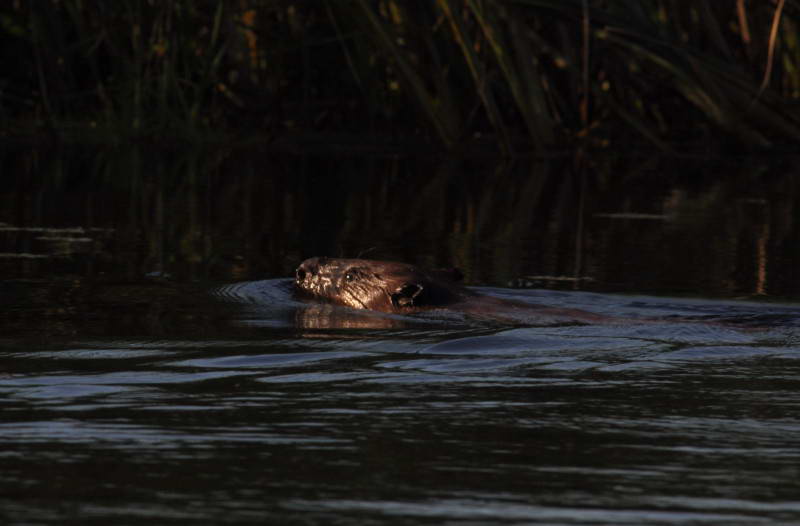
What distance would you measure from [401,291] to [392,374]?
1961 millimetres

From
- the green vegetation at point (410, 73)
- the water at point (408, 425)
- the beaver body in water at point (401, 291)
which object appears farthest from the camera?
the green vegetation at point (410, 73)

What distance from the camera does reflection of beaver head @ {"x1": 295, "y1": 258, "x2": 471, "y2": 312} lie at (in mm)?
6961

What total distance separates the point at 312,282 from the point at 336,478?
3.88 m

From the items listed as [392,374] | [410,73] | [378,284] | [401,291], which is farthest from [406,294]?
[410,73]

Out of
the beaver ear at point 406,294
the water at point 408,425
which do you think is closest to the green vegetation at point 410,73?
the beaver ear at point 406,294

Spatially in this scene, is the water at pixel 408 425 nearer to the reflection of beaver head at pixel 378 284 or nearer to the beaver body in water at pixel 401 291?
the beaver body in water at pixel 401 291

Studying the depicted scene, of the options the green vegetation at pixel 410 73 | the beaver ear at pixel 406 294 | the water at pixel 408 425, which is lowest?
the water at pixel 408 425

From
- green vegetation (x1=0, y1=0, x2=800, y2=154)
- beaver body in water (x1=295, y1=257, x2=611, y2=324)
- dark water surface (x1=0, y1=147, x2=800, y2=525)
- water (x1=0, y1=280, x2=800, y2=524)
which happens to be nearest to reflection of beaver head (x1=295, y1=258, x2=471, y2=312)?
beaver body in water (x1=295, y1=257, x2=611, y2=324)

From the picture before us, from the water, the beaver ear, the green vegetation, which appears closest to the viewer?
the water

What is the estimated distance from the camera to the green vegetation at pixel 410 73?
14.0m

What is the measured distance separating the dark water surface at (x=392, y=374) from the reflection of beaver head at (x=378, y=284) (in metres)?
0.21

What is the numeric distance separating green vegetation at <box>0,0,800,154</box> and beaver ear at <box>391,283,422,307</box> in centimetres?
652

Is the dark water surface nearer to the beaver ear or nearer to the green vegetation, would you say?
the beaver ear

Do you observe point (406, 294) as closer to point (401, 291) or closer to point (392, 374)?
point (401, 291)
